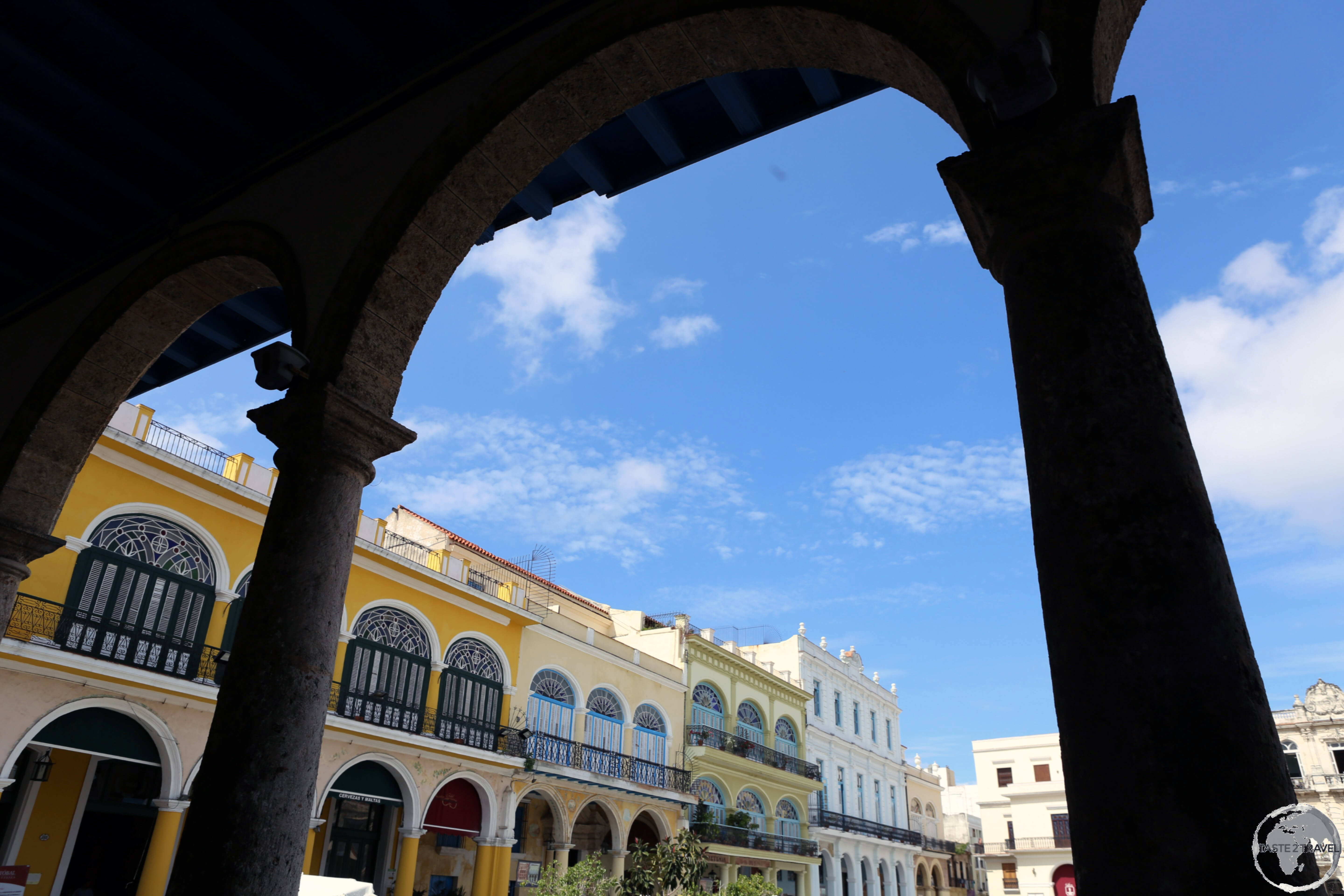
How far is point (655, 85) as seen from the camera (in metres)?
3.83

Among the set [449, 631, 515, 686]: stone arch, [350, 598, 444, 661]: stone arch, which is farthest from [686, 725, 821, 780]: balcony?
[350, 598, 444, 661]: stone arch

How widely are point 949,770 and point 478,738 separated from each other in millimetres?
45829

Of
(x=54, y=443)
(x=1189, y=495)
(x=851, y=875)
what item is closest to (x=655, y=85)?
(x=1189, y=495)

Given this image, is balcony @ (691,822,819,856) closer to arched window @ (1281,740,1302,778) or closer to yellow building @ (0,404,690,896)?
yellow building @ (0,404,690,896)

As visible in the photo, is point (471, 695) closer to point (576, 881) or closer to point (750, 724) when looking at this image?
point (576, 881)

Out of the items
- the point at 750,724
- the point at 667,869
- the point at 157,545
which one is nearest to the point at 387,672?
the point at 157,545

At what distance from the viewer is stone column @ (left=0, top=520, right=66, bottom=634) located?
461cm

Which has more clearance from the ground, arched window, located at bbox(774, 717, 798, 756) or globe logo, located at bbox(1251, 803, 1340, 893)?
arched window, located at bbox(774, 717, 798, 756)

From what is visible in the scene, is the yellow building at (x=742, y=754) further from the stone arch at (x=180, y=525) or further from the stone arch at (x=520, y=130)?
the stone arch at (x=520, y=130)

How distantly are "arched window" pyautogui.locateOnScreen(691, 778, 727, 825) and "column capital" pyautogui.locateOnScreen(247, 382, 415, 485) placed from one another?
799 inches

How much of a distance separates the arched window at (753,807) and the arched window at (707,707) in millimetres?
1967

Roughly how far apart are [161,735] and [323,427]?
426 inches

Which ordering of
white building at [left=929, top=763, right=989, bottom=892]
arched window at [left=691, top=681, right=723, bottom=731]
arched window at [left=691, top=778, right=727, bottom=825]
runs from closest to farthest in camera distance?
arched window at [left=691, top=778, right=727, bottom=825] → arched window at [left=691, top=681, right=723, bottom=731] → white building at [left=929, top=763, right=989, bottom=892]

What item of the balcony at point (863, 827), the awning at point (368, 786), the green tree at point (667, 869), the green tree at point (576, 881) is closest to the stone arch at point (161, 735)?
the awning at point (368, 786)
